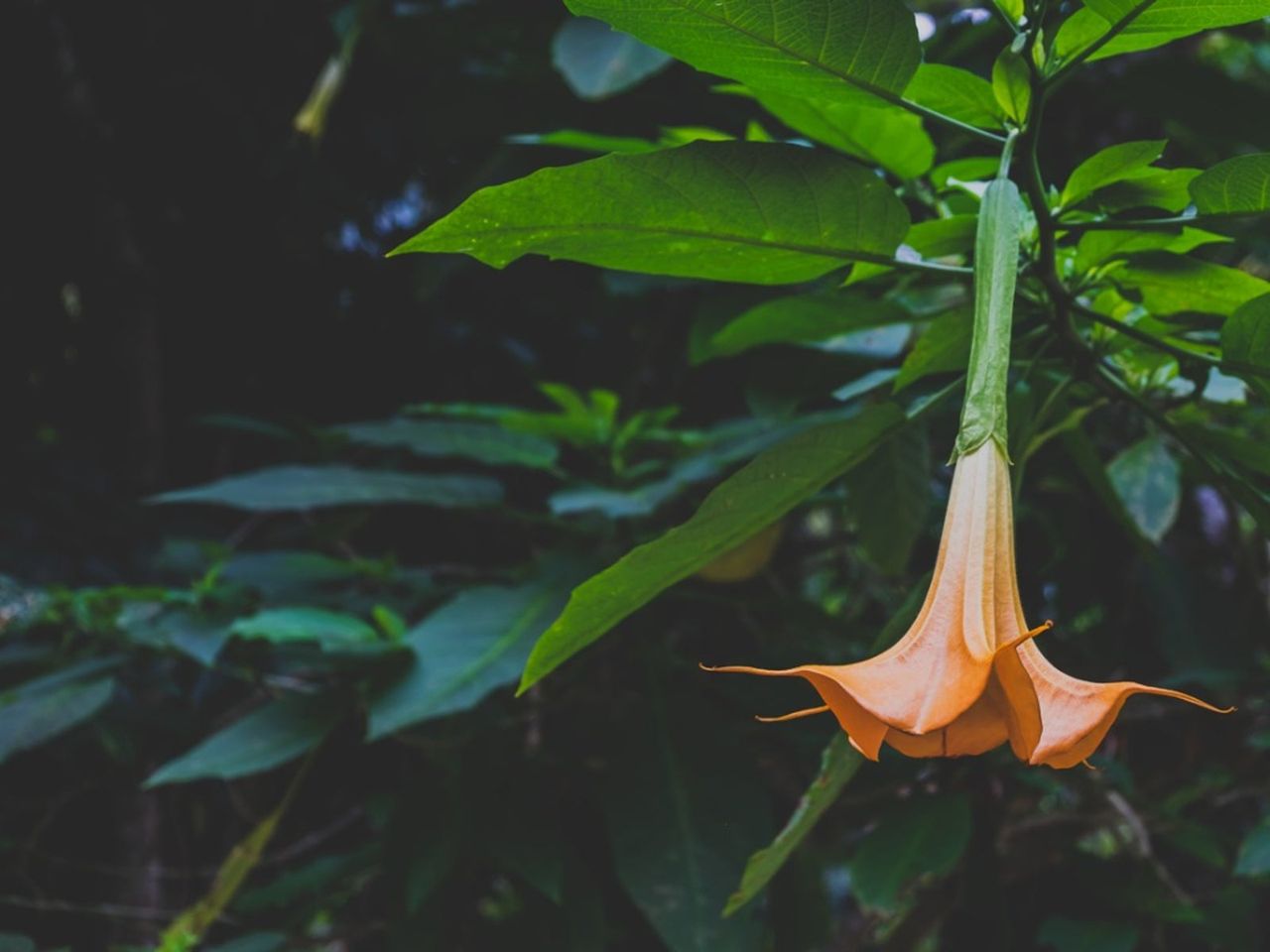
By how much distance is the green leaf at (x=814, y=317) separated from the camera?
32.1 inches

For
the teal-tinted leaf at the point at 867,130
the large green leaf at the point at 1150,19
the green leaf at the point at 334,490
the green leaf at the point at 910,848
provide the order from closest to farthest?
1. the large green leaf at the point at 1150,19
2. the teal-tinted leaf at the point at 867,130
3. the green leaf at the point at 910,848
4. the green leaf at the point at 334,490

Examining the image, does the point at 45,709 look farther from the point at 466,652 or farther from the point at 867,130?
the point at 867,130

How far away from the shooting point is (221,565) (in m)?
1.29

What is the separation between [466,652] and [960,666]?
0.70 meters

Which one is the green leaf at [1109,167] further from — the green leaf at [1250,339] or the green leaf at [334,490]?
the green leaf at [334,490]

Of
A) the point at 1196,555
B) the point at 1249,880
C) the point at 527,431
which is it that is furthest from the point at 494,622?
the point at 1196,555

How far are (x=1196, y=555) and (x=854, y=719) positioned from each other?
66.6 inches

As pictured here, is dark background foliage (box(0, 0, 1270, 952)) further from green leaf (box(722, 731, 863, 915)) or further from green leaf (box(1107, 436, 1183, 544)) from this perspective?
green leaf (box(722, 731, 863, 915))

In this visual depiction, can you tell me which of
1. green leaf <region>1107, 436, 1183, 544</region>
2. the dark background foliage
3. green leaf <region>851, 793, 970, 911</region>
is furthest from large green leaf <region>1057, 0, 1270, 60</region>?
green leaf <region>851, 793, 970, 911</region>

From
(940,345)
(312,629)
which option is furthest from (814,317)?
(312,629)

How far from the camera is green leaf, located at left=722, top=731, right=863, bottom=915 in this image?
0.65m

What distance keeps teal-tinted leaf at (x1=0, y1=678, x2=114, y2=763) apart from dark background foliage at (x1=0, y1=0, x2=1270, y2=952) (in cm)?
5

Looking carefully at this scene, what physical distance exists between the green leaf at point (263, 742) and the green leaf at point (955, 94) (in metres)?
0.85

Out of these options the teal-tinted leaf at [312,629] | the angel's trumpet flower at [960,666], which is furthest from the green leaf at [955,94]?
the teal-tinted leaf at [312,629]
